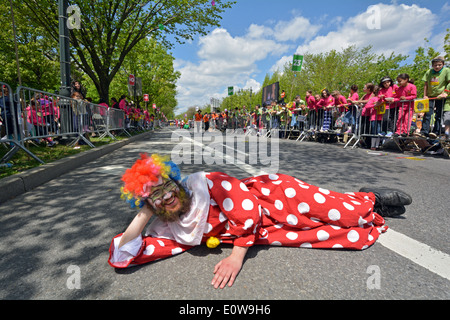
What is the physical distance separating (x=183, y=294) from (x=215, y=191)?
0.71m

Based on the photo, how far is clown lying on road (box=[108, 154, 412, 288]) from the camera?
161 centimetres

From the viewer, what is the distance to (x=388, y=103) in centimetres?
777

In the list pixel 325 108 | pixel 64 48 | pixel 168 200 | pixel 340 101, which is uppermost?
pixel 64 48

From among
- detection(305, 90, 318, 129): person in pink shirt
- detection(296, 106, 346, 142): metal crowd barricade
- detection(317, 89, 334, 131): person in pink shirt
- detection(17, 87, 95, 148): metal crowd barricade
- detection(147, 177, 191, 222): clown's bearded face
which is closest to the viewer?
detection(147, 177, 191, 222): clown's bearded face

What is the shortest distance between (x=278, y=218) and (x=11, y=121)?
4873 mm

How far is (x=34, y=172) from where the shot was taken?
3750 millimetres

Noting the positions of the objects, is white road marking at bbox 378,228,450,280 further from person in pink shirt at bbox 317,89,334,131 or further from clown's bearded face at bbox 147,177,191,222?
person in pink shirt at bbox 317,89,334,131

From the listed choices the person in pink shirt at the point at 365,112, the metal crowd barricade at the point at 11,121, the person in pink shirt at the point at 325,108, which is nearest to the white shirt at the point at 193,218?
the metal crowd barricade at the point at 11,121

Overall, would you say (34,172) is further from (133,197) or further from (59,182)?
(133,197)

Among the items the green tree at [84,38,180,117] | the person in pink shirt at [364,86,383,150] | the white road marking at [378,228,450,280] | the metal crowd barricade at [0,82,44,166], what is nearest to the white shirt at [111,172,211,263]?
the white road marking at [378,228,450,280]

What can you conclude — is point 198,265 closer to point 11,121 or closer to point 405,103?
point 11,121

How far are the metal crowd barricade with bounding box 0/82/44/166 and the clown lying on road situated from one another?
12.7 feet

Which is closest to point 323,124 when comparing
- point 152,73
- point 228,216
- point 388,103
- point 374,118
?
point 374,118

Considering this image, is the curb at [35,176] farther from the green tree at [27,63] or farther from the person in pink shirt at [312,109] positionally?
the green tree at [27,63]
